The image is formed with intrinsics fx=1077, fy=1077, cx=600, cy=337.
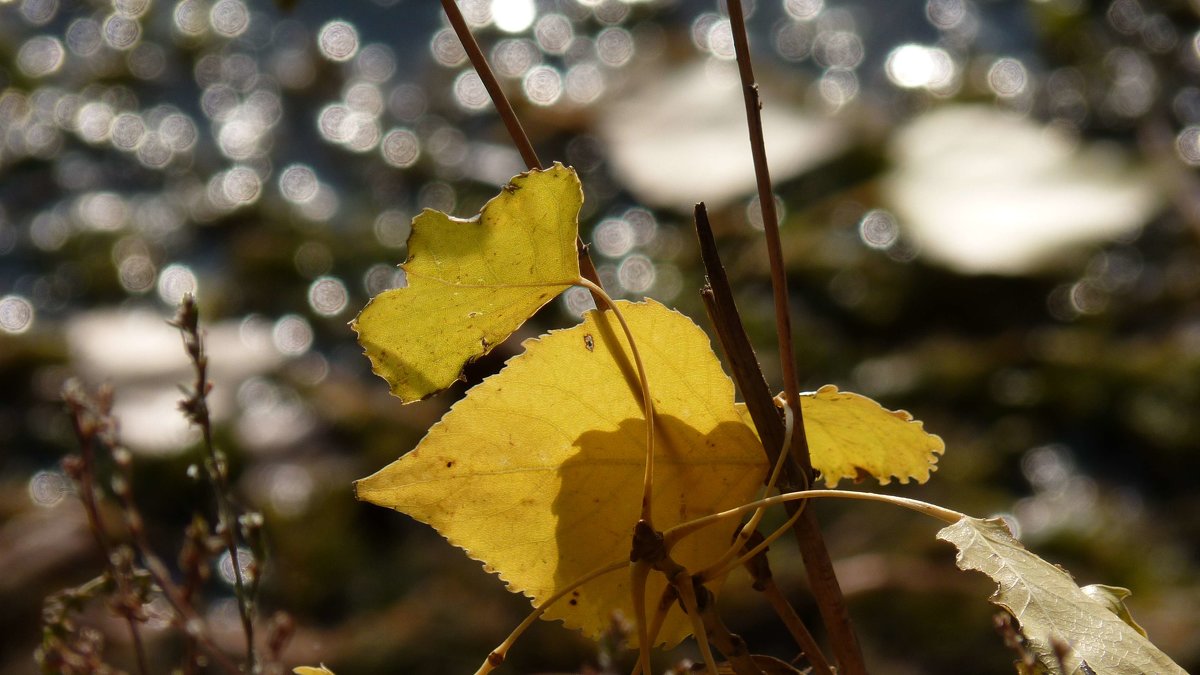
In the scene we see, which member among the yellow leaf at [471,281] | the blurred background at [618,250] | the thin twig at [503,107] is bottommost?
the blurred background at [618,250]

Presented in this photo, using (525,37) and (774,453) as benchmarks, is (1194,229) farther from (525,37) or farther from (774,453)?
(774,453)

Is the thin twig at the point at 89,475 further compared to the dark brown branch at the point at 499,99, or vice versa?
the thin twig at the point at 89,475

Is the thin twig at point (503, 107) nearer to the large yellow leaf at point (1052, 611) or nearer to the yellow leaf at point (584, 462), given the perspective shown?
the yellow leaf at point (584, 462)

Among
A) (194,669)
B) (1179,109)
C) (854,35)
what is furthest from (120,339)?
(1179,109)

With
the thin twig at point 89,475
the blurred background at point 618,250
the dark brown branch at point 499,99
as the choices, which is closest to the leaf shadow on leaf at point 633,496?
the dark brown branch at point 499,99

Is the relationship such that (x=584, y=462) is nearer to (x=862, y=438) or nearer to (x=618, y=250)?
(x=862, y=438)

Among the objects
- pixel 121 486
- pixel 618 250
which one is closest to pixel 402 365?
pixel 121 486
